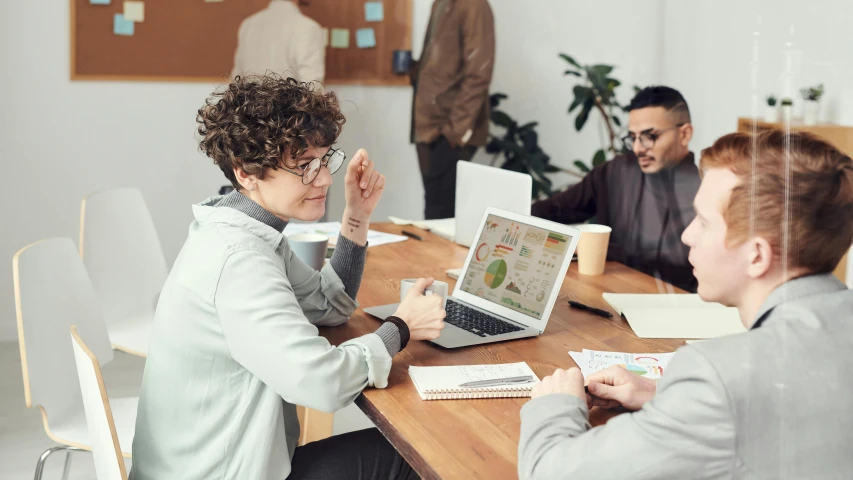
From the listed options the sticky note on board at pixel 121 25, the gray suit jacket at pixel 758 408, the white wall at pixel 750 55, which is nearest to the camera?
the gray suit jacket at pixel 758 408

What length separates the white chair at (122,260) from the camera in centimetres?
238

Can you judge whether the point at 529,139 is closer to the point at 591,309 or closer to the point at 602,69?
the point at 602,69

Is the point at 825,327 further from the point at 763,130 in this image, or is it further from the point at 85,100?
the point at 85,100

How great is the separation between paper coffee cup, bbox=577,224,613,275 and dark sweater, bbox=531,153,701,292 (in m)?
0.37

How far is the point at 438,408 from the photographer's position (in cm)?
125

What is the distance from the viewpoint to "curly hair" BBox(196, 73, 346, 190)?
142cm

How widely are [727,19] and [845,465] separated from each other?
114 inches

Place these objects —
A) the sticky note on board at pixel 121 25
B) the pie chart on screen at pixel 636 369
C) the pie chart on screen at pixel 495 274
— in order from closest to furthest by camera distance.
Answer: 1. the pie chart on screen at pixel 636 369
2. the pie chart on screen at pixel 495 274
3. the sticky note on board at pixel 121 25

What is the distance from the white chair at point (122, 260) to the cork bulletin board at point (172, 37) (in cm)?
138

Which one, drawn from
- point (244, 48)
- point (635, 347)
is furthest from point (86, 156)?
point (635, 347)

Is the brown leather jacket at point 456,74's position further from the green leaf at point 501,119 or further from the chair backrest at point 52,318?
the chair backrest at point 52,318

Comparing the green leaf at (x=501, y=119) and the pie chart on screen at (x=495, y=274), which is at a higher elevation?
the green leaf at (x=501, y=119)

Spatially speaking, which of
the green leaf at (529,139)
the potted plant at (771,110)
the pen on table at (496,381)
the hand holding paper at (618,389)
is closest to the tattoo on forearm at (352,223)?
the pen on table at (496,381)

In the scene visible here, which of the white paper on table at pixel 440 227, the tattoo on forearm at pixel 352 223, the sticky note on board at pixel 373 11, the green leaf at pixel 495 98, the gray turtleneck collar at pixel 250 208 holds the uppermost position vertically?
the sticky note on board at pixel 373 11
